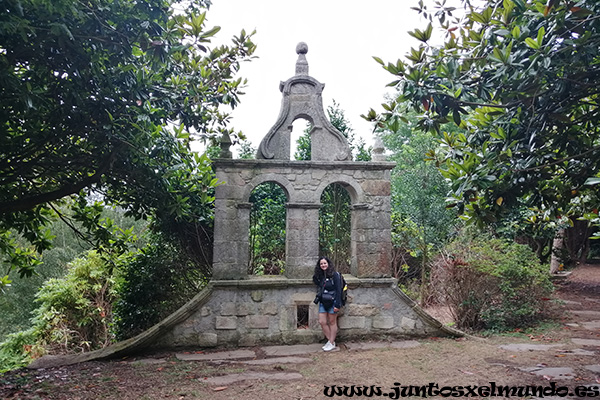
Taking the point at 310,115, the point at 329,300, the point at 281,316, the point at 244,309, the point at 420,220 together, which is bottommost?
the point at 281,316

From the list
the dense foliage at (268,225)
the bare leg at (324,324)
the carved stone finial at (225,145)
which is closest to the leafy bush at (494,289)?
the bare leg at (324,324)

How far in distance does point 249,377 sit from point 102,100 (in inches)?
131

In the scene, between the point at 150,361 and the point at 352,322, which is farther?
the point at 352,322

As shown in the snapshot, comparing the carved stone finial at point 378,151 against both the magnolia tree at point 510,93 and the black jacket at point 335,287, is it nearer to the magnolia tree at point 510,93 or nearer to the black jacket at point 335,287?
the black jacket at point 335,287

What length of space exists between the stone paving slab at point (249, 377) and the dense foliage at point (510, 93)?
2.68 m

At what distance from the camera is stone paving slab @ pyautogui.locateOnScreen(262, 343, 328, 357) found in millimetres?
5742

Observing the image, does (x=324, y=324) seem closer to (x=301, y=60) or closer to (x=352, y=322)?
(x=352, y=322)

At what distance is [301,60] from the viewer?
666 centimetres

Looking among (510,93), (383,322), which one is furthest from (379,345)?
(510,93)

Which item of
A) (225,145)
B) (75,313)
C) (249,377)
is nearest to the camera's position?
(249,377)

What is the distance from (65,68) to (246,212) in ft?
10.4

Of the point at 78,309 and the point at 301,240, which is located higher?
the point at 301,240

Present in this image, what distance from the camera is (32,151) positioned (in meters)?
4.43

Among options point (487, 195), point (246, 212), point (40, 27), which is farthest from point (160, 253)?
point (487, 195)
